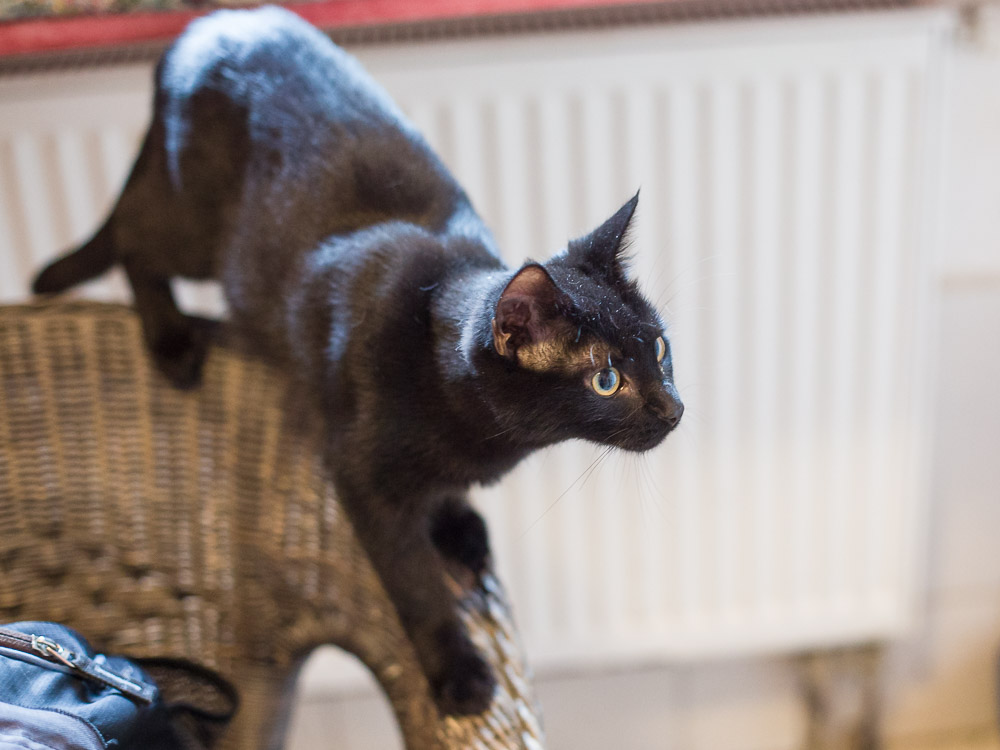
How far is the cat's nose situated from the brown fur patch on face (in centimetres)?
4

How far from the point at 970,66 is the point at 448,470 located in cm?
83

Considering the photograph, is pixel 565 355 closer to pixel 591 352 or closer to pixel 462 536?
pixel 591 352

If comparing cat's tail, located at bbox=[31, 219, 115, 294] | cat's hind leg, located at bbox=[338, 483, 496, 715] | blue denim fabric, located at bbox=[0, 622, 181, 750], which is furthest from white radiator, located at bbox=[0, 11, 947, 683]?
blue denim fabric, located at bbox=[0, 622, 181, 750]

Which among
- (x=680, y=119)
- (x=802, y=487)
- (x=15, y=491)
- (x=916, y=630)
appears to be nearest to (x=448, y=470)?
(x=15, y=491)

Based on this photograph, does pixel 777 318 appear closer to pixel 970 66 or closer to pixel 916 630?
pixel 970 66

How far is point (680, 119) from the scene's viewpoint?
1008mm

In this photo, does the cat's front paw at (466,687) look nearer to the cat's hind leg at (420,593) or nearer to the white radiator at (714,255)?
the cat's hind leg at (420,593)

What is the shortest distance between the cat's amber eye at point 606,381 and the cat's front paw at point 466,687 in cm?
24

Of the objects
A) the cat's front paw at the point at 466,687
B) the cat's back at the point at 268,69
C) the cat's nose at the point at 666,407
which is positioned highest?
the cat's back at the point at 268,69

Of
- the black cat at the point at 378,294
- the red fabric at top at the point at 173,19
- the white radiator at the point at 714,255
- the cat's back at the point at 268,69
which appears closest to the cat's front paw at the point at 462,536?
the black cat at the point at 378,294

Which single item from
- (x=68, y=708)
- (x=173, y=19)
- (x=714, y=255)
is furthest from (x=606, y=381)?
(x=173, y=19)

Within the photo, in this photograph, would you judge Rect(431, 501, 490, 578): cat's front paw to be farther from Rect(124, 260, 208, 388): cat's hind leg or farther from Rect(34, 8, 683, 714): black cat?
Rect(124, 260, 208, 388): cat's hind leg

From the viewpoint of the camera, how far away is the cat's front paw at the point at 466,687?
26.2 inches

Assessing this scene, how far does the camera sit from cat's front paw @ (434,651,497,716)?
67cm
